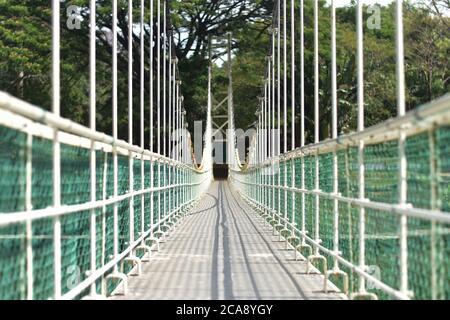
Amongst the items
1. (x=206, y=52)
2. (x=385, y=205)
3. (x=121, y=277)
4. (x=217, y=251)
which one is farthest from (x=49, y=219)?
(x=206, y=52)

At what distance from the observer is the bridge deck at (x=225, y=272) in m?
6.00

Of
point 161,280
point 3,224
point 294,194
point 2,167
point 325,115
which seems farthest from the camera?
point 325,115

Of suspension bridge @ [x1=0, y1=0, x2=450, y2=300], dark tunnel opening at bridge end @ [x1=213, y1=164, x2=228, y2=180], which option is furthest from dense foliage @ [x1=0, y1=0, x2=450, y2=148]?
dark tunnel opening at bridge end @ [x1=213, y1=164, x2=228, y2=180]

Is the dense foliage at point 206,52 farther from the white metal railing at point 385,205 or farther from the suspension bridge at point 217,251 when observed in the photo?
the white metal railing at point 385,205

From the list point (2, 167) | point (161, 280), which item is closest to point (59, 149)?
point (2, 167)

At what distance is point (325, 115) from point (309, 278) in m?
23.0

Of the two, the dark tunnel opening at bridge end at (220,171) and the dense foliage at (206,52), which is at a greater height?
the dense foliage at (206,52)

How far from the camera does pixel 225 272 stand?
7.32 metres

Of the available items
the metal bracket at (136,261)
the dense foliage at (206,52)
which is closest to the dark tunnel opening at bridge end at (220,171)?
the dense foliage at (206,52)

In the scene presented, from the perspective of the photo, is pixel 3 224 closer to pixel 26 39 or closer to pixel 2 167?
pixel 2 167

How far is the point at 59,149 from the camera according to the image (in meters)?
4.03

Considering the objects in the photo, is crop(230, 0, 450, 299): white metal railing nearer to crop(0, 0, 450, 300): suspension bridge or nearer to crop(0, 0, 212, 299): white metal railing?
crop(0, 0, 450, 300): suspension bridge

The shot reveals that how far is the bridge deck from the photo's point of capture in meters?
6.00

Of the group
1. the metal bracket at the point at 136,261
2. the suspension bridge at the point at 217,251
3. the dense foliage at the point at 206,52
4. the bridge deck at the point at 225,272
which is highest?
the dense foliage at the point at 206,52
